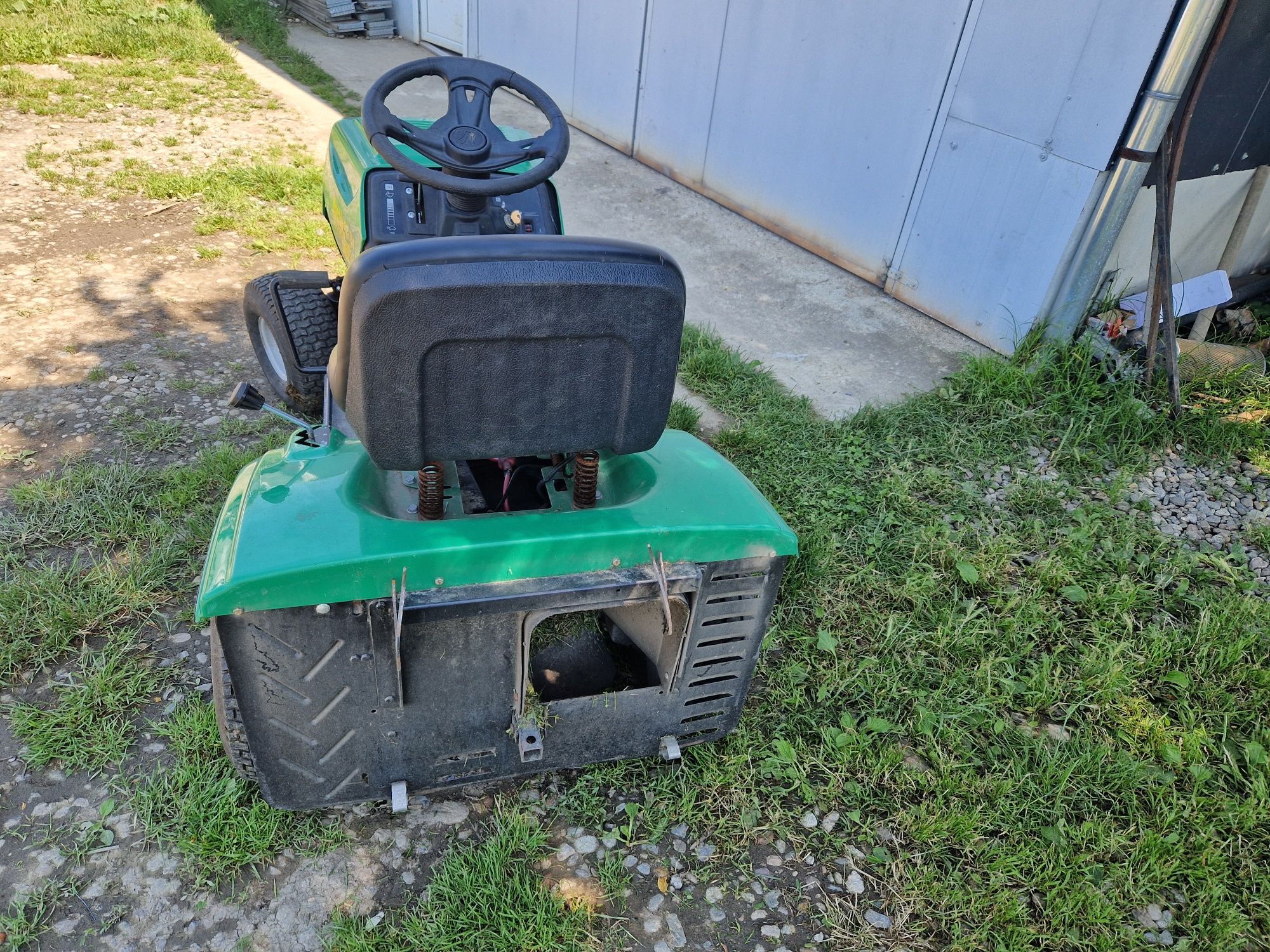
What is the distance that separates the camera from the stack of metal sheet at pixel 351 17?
27.3 ft

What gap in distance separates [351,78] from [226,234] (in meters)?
3.43

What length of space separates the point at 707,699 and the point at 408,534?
32.3 inches

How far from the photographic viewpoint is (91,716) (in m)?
2.07

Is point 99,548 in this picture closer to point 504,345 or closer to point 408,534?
point 408,534

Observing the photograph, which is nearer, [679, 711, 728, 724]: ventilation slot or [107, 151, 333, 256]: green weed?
[679, 711, 728, 724]: ventilation slot

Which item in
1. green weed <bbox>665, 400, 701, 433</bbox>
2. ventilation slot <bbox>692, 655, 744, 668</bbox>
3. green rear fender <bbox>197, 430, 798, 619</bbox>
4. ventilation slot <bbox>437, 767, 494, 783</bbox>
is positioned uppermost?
green rear fender <bbox>197, 430, 798, 619</bbox>

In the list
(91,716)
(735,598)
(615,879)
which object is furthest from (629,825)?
(91,716)

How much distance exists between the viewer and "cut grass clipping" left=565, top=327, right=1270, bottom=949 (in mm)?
1943

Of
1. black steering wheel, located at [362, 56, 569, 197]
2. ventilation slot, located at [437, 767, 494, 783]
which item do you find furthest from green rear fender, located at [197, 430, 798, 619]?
black steering wheel, located at [362, 56, 569, 197]

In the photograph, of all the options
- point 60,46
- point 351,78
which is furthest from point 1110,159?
point 60,46

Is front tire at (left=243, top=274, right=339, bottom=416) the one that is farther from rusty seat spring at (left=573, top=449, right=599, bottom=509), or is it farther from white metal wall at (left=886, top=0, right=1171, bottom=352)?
white metal wall at (left=886, top=0, right=1171, bottom=352)

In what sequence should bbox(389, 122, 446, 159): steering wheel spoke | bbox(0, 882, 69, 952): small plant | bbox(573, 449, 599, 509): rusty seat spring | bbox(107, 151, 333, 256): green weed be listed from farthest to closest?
bbox(107, 151, 333, 256): green weed, bbox(389, 122, 446, 159): steering wheel spoke, bbox(573, 449, 599, 509): rusty seat spring, bbox(0, 882, 69, 952): small plant

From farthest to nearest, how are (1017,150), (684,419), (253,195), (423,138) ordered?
(253,195)
(1017,150)
(684,419)
(423,138)

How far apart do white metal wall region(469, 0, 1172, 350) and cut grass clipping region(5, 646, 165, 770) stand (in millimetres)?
3679
